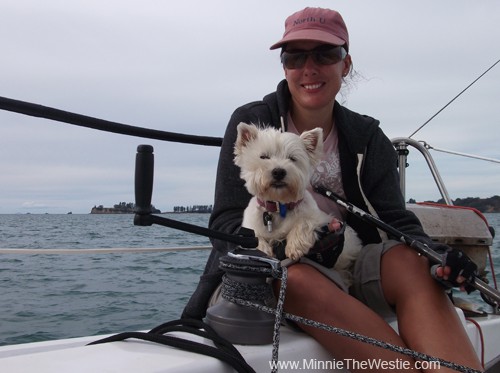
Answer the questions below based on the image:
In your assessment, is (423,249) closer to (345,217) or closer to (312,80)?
(345,217)

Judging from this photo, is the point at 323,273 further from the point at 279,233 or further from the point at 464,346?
the point at 464,346

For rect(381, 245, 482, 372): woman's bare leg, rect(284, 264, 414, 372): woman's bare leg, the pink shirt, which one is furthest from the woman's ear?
rect(284, 264, 414, 372): woman's bare leg

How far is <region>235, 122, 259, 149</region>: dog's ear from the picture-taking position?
2047mm

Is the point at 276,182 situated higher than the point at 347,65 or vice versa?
the point at 347,65

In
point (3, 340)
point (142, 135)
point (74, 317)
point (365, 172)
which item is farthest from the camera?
point (74, 317)

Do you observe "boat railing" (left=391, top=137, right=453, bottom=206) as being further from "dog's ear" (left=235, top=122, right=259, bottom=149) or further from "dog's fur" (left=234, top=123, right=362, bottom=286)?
"dog's ear" (left=235, top=122, right=259, bottom=149)

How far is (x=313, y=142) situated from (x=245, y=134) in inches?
11.8

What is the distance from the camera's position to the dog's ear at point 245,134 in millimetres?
2047

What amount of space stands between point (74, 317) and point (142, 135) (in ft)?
10.7

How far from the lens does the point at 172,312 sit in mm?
4883

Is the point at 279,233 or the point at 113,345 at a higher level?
the point at 279,233

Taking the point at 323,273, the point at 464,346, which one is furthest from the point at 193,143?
the point at 464,346

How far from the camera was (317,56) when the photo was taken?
2.22 m

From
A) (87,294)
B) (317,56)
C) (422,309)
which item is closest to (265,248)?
(422,309)
